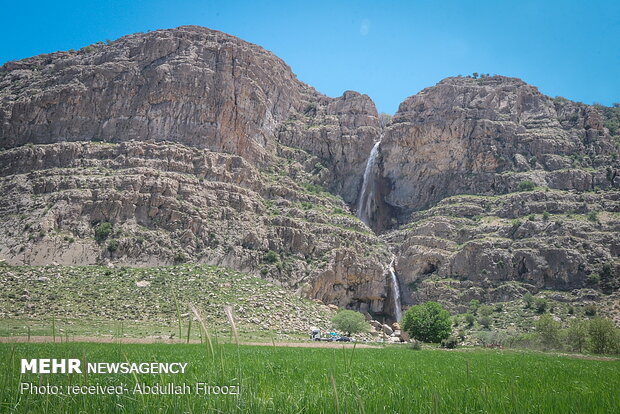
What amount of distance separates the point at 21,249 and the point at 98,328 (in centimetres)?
2904

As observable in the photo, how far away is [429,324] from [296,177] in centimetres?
5252

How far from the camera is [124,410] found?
4.57 m

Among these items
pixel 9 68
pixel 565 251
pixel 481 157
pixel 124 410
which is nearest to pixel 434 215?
pixel 481 157

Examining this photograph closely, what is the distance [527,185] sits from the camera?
86.2 m

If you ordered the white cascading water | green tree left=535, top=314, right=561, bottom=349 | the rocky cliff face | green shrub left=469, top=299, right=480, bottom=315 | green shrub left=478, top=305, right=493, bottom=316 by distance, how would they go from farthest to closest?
the white cascading water, the rocky cliff face, green shrub left=469, top=299, right=480, bottom=315, green shrub left=478, top=305, right=493, bottom=316, green tree left=535, top=314, right=561, bottom=349

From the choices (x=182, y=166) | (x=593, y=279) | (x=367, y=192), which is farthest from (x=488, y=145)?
(x=182, y=166)

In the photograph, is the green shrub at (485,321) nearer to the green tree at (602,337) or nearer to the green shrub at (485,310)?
the green shrub at (485,310)

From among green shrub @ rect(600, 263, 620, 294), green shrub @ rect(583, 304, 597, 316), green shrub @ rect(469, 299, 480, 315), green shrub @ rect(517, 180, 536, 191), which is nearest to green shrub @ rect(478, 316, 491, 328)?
green shrub @ rect(469, 299, 480, 315)

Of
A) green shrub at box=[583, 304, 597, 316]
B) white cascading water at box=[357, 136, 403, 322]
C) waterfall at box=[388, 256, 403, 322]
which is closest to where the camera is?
green shrub at box=[583, 304, 597, 316]

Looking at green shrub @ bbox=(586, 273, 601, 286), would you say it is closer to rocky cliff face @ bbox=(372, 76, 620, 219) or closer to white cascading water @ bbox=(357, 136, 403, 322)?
rocky cliff face @ bbox=(372, 76, 620, 219)

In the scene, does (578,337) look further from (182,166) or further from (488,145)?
(182,166)

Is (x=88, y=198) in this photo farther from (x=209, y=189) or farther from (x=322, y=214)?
(x=322, y=214)

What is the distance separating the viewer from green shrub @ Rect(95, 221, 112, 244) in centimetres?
6494

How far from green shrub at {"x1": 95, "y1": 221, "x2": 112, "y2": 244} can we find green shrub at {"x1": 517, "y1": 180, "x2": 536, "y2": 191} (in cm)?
8363
